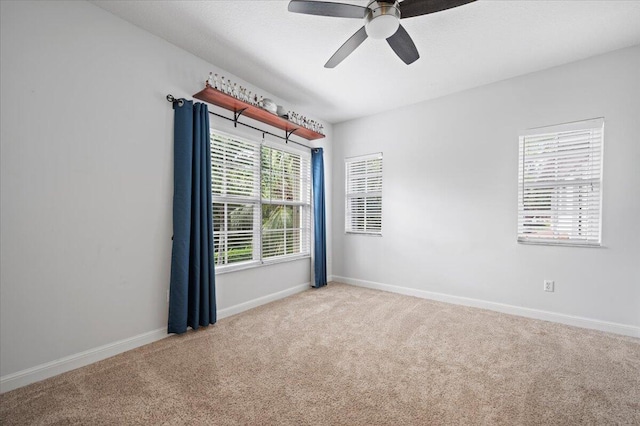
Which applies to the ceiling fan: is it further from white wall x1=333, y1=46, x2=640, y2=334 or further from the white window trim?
white wall x1=333, y1=46, x2=640, y2=334

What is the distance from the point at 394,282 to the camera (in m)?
4.16

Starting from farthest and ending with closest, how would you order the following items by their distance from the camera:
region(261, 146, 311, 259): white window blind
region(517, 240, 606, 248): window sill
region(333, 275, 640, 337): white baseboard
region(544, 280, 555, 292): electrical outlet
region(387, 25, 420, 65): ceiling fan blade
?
1. region(261, 146, 311, 259): white window blind
2. region(544, 280, 555, 292): electrical outlet
3. region(517, 240, 606, 248): window sill
4. region(333, 275, 640, 337): white baseboard
5. region(387, 25, 420, 65): ceiling fan blade

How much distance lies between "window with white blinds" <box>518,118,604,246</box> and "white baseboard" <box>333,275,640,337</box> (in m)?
0.77

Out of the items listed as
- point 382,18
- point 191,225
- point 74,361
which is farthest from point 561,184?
point 74,361

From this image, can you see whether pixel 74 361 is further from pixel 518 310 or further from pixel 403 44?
pixel 518 310

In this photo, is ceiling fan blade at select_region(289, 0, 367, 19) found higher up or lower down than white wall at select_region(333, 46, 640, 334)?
higher up

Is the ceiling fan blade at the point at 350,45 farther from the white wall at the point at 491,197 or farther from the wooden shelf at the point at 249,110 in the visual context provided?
the white wall at the point at 491,197

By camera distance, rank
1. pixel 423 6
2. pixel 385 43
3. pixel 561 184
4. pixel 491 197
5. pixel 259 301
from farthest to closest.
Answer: pixel 259 301 → pixel 491 197 → pixel 561 184 → pixel 385 43 → pixel 423 6

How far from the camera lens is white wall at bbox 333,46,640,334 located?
8.92ft

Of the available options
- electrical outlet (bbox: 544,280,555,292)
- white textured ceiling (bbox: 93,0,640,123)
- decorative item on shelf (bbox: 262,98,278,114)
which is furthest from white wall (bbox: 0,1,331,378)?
electrical outlet (bbox: 544,280,555,292)

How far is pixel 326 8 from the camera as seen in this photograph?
6.02 ft

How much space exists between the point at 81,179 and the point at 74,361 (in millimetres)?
1330

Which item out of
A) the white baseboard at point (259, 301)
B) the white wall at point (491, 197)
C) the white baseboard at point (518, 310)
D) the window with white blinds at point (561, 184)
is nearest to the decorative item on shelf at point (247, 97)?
the white wall at point (491, 197)

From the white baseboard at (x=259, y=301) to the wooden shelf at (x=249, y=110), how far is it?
219 cm
